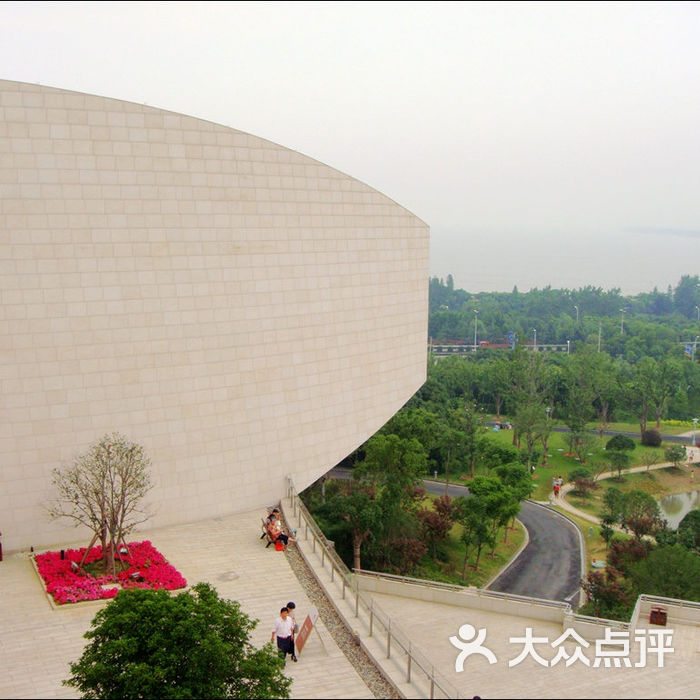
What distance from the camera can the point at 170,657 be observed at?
24.0ft

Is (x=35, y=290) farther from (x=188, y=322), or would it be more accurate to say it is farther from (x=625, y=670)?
(x=625, y=670)

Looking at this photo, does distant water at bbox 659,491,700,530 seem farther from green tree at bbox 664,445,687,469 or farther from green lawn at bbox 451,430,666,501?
green lawn at bbox 451,430,666,501

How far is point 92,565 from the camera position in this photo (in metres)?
12.5

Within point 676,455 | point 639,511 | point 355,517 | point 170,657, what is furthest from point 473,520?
point 676,455

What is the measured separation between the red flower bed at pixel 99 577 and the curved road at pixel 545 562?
44.1 feet

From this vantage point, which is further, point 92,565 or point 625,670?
point 92,565

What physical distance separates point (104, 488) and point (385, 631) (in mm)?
5412

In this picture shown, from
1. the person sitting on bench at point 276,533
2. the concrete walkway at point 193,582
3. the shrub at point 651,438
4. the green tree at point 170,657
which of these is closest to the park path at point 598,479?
the shrub at point 651,438

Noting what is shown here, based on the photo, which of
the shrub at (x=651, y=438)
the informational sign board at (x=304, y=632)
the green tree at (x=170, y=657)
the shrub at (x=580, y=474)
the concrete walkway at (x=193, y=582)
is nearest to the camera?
the green tree at (x=170, y=657)

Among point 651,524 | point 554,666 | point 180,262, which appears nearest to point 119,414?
point 180,262

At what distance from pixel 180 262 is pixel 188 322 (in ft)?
3.78

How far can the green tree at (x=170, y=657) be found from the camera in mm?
7246

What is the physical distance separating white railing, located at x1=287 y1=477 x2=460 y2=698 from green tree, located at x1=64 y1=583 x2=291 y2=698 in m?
1.57

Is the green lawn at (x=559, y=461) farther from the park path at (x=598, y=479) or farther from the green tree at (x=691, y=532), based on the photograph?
the green tree at (x=691, y=532)
